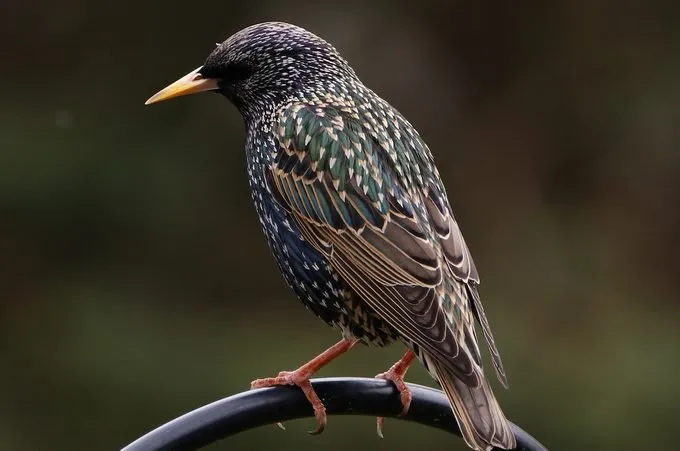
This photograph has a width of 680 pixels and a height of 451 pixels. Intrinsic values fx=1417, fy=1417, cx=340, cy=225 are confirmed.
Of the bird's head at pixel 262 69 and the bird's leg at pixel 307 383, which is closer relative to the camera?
the bird's leg at pixel 307 383

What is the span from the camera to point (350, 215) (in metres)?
3.43

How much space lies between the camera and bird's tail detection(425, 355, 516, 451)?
2.96 metres

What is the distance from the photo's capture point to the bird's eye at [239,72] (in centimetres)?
371

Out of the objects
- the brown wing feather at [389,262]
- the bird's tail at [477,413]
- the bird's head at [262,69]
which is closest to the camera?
the bird's tail at [477,413]

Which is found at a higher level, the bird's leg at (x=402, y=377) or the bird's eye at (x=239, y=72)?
the bird's eye at (x=239, y=72)

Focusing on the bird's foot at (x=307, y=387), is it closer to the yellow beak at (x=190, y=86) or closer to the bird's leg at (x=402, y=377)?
the bird's leg at (x=402, y=377)

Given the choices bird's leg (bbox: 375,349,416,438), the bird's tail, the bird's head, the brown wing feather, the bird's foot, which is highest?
the bird's head

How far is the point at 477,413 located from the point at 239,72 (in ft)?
3.93

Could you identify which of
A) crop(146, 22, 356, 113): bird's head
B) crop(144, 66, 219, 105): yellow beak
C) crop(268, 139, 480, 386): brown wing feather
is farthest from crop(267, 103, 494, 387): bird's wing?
crop(144, 66, 219, 105): yellow beak

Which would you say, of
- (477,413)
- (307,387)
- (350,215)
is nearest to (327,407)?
(307,387)

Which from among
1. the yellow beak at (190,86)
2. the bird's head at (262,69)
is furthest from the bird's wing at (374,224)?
the yellow beak at (190,86)

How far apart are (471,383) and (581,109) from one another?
5150 millimetres

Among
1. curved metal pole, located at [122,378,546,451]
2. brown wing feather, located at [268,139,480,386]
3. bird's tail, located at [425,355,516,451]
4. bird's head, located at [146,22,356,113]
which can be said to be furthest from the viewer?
bird's head, located at [146,22,356,113]

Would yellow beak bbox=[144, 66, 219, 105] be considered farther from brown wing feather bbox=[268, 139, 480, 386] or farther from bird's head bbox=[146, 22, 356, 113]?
brown wing feather bbox=[268, 139, 480, 386]
